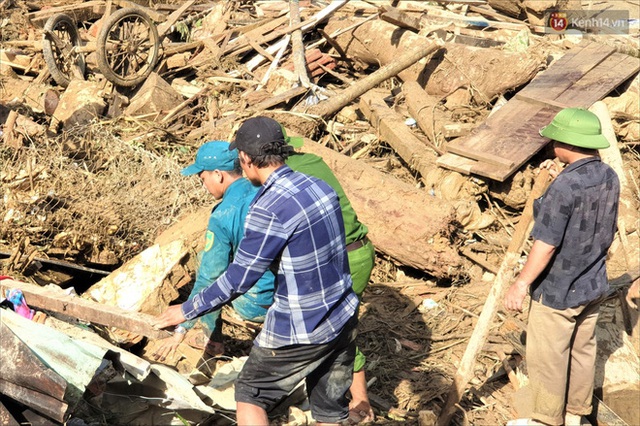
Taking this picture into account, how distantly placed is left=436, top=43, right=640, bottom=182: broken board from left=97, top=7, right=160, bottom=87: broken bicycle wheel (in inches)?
188

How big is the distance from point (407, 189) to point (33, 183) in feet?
11.0

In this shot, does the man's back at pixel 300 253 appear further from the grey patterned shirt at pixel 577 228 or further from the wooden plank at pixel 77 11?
the wooden plank at pixel 77 11

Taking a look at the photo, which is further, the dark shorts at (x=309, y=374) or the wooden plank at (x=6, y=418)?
the dark shorts at (x=309, y=374)

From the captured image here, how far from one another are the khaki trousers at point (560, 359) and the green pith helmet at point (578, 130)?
0.98 meters

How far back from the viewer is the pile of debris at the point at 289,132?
503 centimetres

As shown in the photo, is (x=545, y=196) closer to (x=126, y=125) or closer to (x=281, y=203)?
(x=281, y=203)

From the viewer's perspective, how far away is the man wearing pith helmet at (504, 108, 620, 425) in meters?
4.30

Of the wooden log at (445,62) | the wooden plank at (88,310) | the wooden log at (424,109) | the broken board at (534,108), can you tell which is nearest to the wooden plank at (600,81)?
the broken board at (534,108)

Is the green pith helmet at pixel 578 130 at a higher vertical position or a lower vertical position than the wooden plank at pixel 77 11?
higher

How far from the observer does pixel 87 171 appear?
7602mm

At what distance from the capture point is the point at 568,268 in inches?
174

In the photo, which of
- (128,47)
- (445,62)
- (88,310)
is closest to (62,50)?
(128,47)

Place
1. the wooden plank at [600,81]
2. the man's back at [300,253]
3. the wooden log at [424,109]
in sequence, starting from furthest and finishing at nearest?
the wooden log at [424,109], the wooden plank at [600,81], the man's back at [300,253]

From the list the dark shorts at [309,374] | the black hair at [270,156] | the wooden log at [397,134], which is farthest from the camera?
the wooden log at [397,134]
